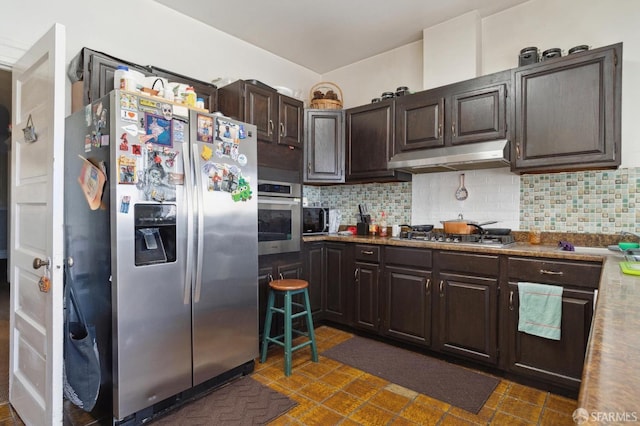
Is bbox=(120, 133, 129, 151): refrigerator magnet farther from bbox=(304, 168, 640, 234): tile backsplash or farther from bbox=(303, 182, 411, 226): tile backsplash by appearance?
bbox=(304, 168, 640, 234): tile backsplash

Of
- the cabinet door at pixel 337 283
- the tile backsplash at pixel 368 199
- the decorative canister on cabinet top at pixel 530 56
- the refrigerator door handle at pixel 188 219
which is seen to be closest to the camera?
the refrigerator door handle at pixel 188 219

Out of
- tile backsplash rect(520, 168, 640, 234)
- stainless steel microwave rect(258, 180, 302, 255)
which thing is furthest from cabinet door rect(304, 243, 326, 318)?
tile backsplash rect(520, 168, 640, 234)

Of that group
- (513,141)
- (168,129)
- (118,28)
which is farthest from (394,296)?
(118,28)

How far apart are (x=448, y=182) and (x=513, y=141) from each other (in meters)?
0.74

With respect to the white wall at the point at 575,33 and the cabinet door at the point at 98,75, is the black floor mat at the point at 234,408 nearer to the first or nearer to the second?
the cabinet door at the point at 98,75

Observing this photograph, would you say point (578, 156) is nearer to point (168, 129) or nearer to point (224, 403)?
point (168, 129)

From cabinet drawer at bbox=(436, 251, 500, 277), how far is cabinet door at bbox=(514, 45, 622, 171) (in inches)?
30.0

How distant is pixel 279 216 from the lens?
2992 millimetres

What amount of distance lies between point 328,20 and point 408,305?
2.61 m

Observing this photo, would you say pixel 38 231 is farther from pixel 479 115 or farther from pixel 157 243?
pixel 479 115

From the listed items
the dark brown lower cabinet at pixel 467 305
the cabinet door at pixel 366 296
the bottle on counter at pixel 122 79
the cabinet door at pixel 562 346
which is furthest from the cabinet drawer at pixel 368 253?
the bottle on counter at pixel 122 79

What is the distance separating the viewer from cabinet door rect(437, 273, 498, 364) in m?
2.43

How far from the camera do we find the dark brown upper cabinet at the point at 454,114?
2662 millimetres

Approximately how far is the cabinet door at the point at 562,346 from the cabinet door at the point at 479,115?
1189 mm
